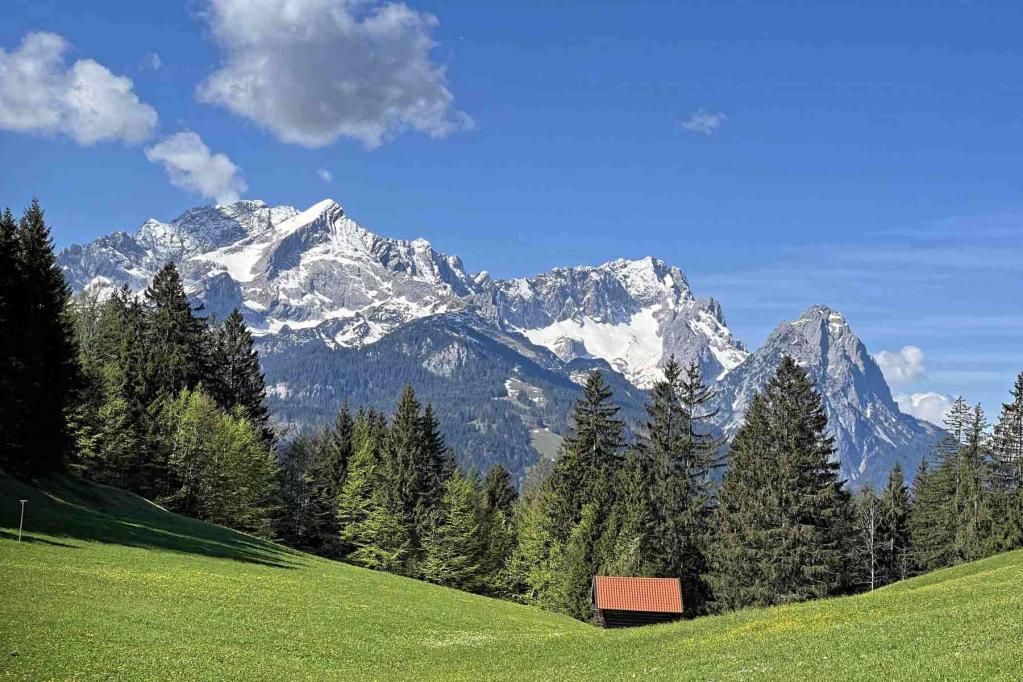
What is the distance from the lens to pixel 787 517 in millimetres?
68438

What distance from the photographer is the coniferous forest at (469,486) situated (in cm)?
6450

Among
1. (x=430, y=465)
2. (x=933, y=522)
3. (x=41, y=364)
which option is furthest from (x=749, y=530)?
(x=41, y=364)

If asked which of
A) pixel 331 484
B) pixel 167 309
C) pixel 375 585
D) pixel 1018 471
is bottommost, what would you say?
pixel 375 585

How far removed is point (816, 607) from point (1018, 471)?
5612 cm

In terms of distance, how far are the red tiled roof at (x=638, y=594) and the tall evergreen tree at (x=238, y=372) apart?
190ft

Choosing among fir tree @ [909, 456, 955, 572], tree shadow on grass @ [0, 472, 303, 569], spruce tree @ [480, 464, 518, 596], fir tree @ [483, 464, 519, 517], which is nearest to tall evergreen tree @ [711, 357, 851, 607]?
fir tree @ [909, 456, 955, 572]

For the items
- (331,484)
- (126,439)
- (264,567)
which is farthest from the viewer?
(331,484)

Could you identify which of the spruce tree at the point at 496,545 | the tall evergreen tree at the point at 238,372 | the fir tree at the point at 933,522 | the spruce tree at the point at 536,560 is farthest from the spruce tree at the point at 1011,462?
the tall evergreen tree at the point at 238,372

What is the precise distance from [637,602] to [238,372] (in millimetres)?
68089

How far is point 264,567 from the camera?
59.3 metres

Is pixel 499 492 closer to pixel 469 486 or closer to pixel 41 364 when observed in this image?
pixel 469 486

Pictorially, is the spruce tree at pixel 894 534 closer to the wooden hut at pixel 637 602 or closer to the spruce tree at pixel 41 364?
Result: the wooden hut at pixel 637 602

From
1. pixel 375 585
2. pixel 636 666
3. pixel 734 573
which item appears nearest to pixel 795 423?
pixel 734 573

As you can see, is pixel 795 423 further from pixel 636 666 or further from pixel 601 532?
pixel 636 666
